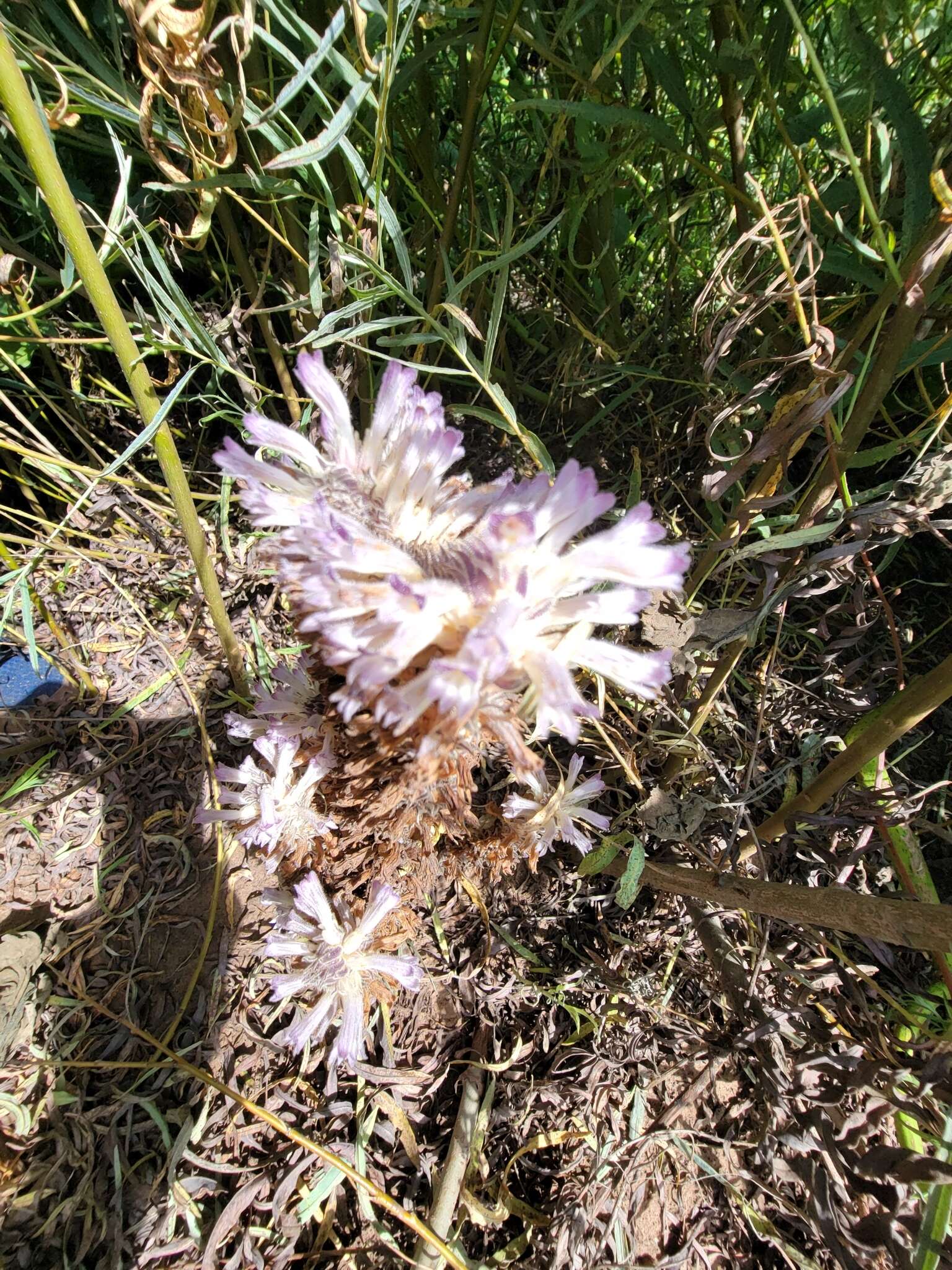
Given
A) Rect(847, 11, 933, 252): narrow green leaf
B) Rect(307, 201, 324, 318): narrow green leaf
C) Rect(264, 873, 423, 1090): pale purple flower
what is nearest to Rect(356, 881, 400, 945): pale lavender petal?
Rect(264, 873, 423, 1090): pale purple flower

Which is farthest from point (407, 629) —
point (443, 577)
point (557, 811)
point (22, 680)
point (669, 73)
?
point (22, 680)

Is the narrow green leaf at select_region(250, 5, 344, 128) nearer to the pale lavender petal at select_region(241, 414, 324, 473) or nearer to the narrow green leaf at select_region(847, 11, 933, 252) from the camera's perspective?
the pale lavender petal at select_region(241, 414, 324, 473)

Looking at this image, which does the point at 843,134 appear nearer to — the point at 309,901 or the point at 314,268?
the point at 314,268

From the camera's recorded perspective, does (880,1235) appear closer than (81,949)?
Yes

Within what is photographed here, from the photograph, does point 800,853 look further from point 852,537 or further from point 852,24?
point 852,24

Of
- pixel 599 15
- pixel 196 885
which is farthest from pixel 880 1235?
pixel 599 15

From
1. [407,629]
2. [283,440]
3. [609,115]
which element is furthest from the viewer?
[609,115]

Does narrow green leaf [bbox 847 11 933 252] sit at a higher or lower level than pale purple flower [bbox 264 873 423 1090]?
higher
